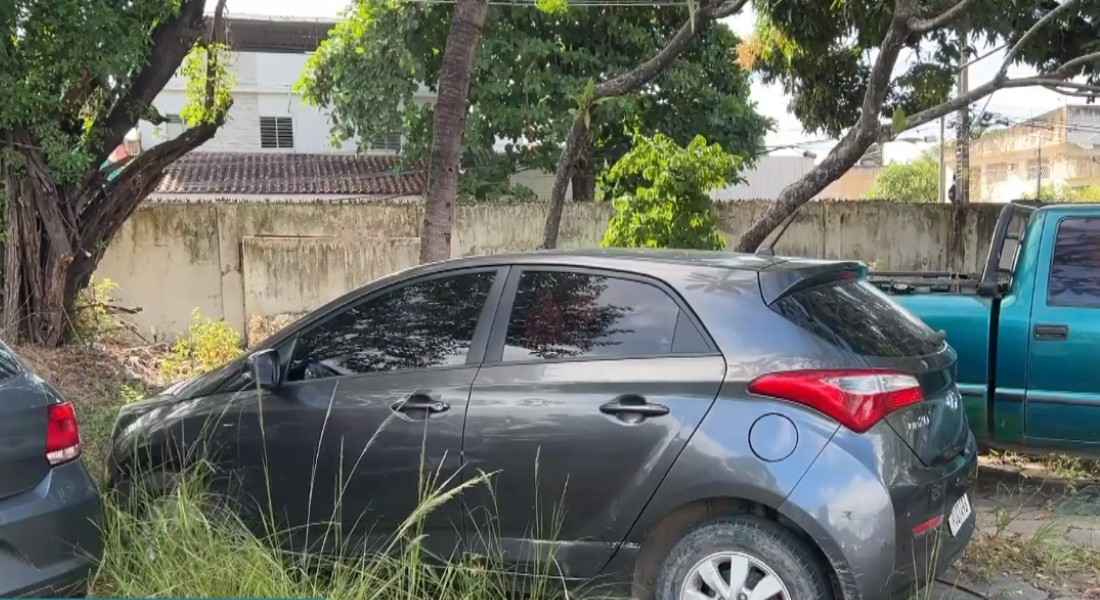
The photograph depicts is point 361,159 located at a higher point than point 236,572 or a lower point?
higher

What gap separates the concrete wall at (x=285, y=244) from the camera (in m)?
10.7

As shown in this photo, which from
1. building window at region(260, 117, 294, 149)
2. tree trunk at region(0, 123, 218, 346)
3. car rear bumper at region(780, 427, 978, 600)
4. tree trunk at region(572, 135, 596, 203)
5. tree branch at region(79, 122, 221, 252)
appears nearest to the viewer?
car rear bumper at region(780, 427, 978, 600)

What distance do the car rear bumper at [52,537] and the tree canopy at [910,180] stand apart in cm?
3822

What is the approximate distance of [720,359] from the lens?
309 centimetres

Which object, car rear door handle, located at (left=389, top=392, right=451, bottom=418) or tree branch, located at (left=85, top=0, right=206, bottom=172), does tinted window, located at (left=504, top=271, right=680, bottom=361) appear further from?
tree branch, located at (left=85, top=0, right=206, bottom=172)

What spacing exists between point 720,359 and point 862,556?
2.58 feet

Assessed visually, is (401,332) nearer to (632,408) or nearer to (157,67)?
(632,408)

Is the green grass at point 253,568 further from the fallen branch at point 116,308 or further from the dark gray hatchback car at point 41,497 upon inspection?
the fallen branch at point 116,308

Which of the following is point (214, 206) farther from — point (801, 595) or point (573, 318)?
point (801, 595)

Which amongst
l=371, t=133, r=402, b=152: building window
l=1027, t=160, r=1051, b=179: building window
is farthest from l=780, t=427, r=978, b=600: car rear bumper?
l=1027, t=160, r=1051, b=179: building window

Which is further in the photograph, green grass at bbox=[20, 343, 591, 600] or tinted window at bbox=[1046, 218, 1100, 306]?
tinted window at bbox=[1046, 218, 1100, 306]

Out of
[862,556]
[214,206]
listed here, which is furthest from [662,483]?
[214,206]

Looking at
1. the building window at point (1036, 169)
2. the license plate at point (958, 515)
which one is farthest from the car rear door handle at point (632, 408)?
the building window at point (1036, 169)

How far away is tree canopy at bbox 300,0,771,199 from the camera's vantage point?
13797mm
